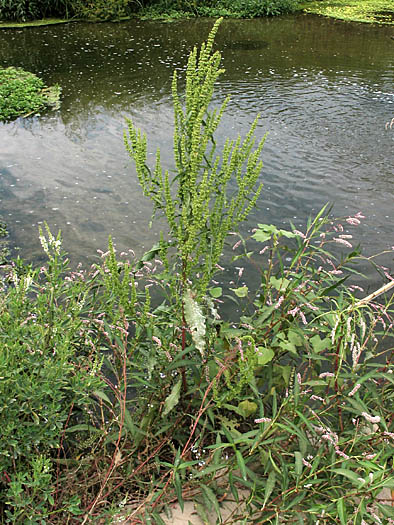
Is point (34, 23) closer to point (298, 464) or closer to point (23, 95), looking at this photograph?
point (23, 95)

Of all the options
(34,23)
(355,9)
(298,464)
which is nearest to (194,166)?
(298,464)

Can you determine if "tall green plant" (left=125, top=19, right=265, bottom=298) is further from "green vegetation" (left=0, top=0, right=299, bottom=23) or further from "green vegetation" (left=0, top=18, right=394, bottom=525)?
"green vegetation" (left=0, top=0, right=299, bottom=23)

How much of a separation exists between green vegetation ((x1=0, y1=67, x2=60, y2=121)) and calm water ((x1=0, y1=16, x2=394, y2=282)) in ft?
0.76

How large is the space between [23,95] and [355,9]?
12.3 metres

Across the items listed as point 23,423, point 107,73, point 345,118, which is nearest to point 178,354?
point 23,423

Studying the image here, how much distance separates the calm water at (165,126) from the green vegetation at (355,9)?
2965 mm

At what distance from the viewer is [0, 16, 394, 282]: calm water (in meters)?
4.74

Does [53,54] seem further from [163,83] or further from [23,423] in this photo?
[23,423]

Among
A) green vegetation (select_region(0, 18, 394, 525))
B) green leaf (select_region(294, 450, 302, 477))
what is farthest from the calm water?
green leaf (select_region(294, 450, 302, 477))

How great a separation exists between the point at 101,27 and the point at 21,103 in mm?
6178

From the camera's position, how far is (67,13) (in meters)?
12.5

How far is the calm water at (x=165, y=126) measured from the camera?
4.74 m

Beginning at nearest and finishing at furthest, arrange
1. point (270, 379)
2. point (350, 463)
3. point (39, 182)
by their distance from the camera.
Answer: point (350, 463)
point (270, 379)
point (39, 182)

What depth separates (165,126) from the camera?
6715mm
